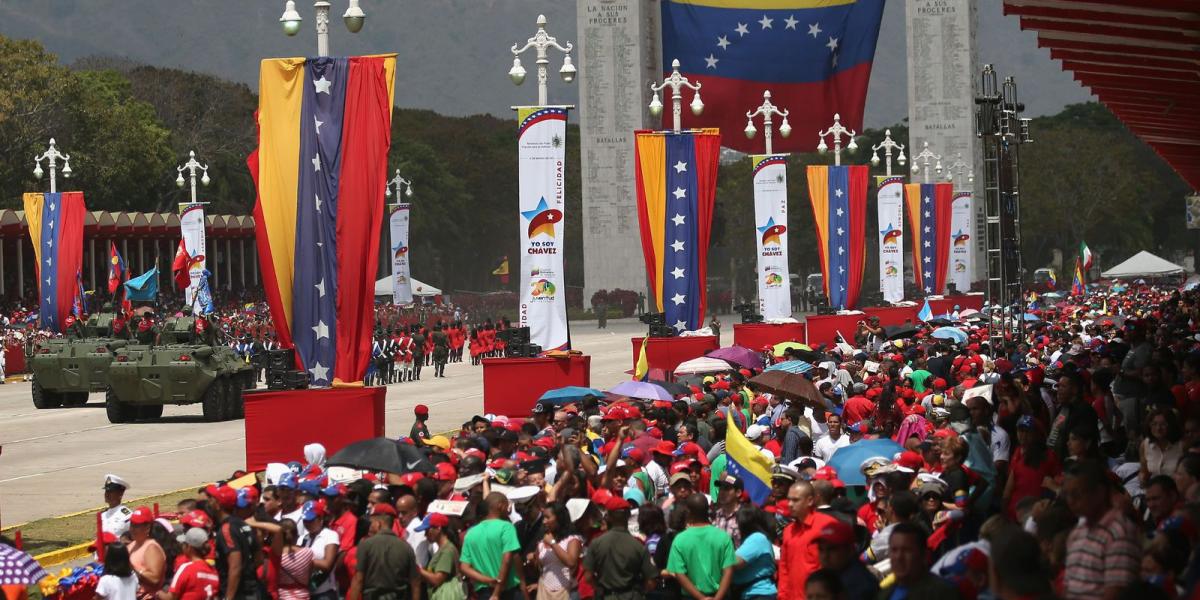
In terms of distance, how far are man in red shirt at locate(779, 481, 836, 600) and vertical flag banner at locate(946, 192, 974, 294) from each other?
1990 inches

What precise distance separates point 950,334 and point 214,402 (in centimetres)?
1395

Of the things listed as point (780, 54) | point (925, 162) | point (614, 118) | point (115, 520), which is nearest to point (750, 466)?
point (115, 520)

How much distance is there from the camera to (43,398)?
36875 millimetres

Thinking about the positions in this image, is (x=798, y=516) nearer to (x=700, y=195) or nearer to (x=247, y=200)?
(x=700, y=195)

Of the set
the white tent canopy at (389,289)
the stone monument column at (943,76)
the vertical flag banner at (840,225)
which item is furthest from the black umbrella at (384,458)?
the stone monument column at (943,76)

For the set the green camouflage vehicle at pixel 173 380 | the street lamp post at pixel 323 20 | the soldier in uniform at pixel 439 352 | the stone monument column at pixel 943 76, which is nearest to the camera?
the street lamp post at pixel 323 20

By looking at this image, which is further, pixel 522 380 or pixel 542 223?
pixel 542 223

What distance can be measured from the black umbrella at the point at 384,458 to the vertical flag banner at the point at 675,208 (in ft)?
50.0

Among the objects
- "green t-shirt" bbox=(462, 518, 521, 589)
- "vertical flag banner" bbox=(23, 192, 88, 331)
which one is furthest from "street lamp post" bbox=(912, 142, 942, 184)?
"green t-shirt" bbox=(462, 518, 521, 589)

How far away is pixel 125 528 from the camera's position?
12.6 m

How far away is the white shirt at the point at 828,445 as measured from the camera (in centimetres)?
1514

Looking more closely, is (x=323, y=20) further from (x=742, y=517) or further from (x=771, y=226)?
(x=771, y=226)

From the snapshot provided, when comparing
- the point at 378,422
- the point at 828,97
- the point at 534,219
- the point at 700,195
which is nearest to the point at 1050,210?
the point at 828,97

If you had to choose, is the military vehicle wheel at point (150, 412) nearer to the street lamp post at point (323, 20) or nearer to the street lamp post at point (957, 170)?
the street lamp post at point (323, 20)
